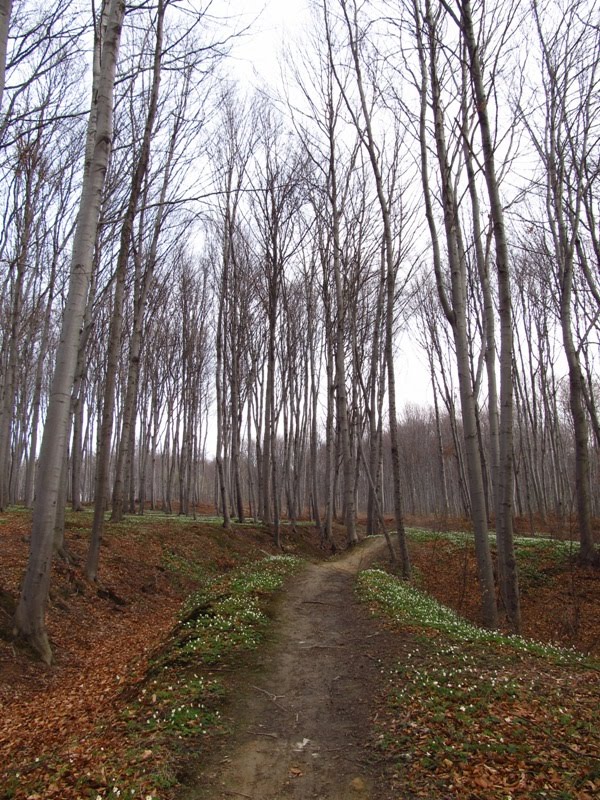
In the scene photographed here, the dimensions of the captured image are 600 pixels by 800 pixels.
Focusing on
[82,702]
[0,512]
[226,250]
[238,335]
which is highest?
[226,250]

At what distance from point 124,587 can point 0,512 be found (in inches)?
335

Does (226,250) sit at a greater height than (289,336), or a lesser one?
greater

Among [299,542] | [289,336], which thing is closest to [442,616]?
[299,542]

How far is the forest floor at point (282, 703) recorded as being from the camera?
137 inches

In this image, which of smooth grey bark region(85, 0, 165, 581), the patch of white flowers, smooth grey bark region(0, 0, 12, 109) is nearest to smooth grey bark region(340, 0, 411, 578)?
the patch of white flowers

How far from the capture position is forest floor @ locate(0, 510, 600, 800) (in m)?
3.48

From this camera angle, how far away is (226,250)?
64.4 feet

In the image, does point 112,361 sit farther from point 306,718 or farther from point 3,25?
point 306,718

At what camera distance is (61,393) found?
6.16 m

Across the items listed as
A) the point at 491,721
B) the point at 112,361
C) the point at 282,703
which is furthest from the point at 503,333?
the point at 112,361

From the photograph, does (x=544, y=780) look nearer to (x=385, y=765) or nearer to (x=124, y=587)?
(x=385, y=765)

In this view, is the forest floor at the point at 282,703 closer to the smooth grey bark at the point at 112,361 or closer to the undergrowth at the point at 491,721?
the undergrowth at the point at 491,721

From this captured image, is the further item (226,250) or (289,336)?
(289,336)

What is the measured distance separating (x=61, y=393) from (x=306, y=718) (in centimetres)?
464
